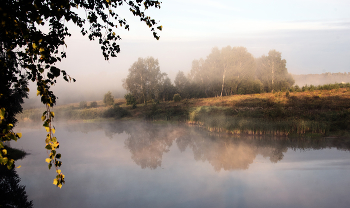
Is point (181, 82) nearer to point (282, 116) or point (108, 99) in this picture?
point (108, 99)

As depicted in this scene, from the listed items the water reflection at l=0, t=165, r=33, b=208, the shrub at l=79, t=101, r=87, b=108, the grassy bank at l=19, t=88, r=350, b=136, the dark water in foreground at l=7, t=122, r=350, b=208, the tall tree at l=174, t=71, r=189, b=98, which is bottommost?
Answer: the dark water in foreground at l=7, t=122, r=350, b=208

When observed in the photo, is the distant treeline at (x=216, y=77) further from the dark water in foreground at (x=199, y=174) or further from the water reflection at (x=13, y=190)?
the water reflection at (x=13, y=190)

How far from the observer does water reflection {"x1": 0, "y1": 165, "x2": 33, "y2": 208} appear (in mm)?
6219

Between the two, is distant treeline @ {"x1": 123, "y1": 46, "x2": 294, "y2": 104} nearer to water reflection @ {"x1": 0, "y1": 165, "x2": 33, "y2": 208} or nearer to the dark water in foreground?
the dark water in foreground

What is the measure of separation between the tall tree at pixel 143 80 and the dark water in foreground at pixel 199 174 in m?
23.0

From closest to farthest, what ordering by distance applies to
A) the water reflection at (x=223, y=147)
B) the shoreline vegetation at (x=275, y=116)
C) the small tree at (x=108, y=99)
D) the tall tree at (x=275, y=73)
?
the water reflection at (x=223, y=147) → the shoreline vegetation at (x=275, y=116) → the small tree at (x=108, y=99) → the tall tree at (x=275, y=73)

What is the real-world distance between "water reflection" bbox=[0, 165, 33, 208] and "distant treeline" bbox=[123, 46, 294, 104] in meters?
24.7

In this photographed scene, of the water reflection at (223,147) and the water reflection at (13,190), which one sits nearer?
the water reflection at (13,190)

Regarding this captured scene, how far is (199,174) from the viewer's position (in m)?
8.48

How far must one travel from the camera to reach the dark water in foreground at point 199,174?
6.35m

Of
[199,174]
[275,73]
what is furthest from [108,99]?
[275,73]

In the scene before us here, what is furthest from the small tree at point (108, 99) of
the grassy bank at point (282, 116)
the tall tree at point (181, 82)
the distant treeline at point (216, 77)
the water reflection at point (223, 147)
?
the water reflection at point (223, 147)

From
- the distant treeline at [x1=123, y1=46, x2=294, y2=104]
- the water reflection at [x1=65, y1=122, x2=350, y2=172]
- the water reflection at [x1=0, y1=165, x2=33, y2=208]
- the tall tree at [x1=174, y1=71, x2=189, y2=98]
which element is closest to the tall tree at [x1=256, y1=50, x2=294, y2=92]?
the distant treeline at [x1=123, y1=46, x2=294, y2=104]

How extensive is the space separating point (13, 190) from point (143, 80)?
30.1m
